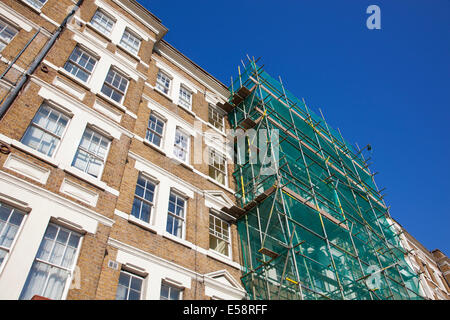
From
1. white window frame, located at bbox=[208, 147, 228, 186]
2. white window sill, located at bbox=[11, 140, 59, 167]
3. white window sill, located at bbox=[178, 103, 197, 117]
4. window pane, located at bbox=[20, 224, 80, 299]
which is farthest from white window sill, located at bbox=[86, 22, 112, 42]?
window pane, located at bbox=[20, 224, 80, 299]

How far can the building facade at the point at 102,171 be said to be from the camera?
7867 millimetres

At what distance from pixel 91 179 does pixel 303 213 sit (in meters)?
8.41

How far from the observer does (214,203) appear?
43.8 ft

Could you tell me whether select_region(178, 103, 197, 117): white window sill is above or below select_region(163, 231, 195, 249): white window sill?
above

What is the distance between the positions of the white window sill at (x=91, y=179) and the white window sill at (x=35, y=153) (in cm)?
34

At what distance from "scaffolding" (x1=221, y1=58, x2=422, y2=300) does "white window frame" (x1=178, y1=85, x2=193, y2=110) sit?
7.30 feet

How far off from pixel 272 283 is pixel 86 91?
9012mm

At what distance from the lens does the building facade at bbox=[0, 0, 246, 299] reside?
7.87 m

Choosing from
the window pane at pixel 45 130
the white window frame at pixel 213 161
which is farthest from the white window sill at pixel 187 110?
the window pane at pixel 45 130

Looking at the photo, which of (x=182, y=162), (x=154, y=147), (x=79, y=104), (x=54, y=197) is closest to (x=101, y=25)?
(x=79, y=104)

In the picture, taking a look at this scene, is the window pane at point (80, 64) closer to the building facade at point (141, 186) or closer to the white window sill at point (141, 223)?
the building facade at point (141, 186)

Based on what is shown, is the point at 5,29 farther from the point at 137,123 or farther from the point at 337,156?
the point at 337,156

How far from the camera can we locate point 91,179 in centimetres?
952

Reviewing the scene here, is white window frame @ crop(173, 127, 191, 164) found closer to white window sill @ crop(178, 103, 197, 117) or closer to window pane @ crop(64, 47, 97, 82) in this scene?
white window sill @ crop(178, 103, 197, 117)
